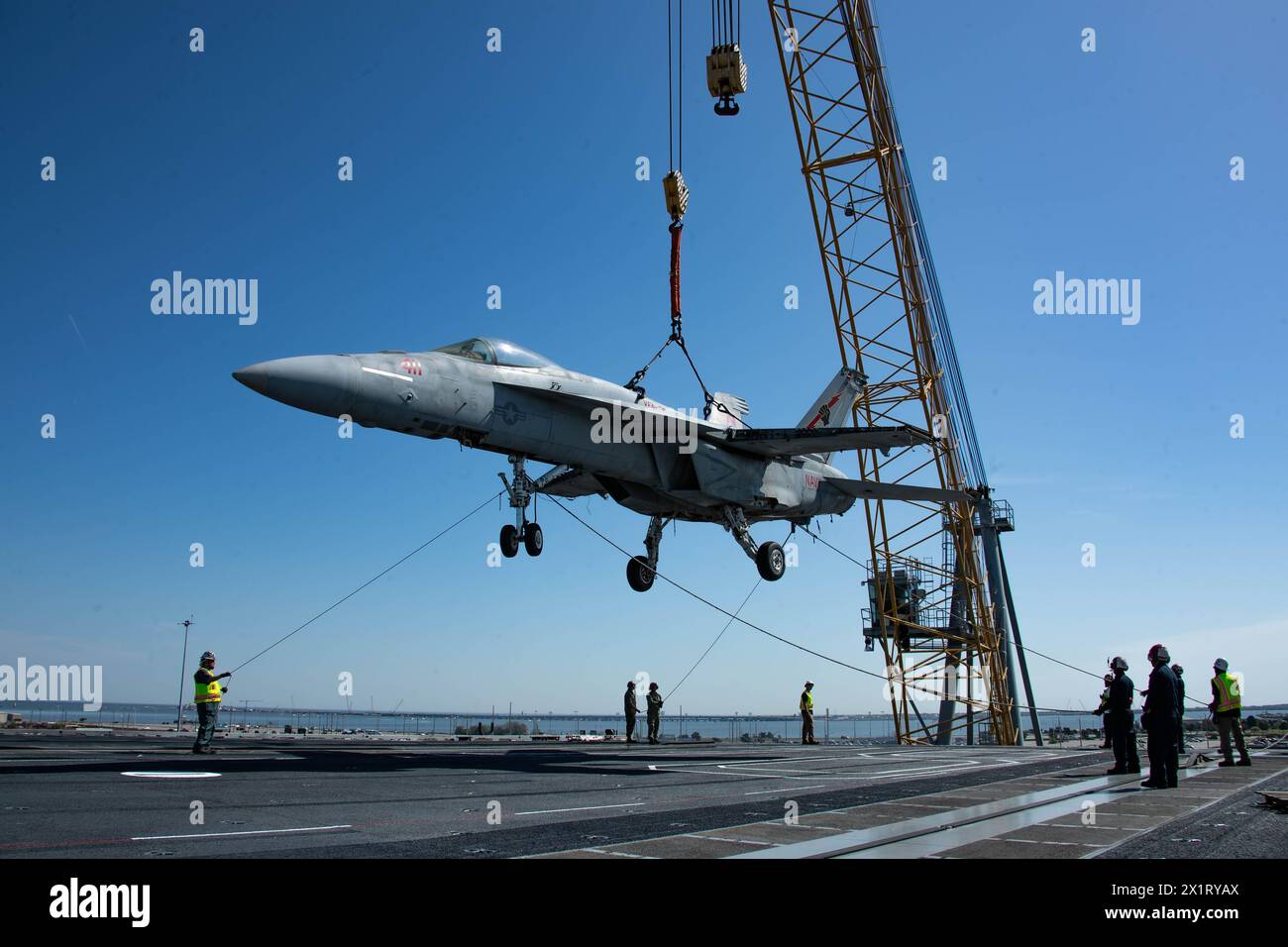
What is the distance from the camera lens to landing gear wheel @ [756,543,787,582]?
26000mm

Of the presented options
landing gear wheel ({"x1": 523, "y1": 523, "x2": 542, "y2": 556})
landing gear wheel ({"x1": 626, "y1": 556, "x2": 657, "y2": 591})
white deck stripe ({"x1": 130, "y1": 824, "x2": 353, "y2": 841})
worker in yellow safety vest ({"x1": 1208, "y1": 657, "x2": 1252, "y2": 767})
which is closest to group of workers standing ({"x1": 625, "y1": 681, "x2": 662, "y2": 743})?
landing gear wheel ({"x1": 626, "y1": 556, "x2": 657, "y2": 591})

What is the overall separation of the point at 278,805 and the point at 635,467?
15006 mm

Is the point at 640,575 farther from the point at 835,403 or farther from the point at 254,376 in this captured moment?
the point at 254,376

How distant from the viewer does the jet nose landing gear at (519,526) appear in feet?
65.4

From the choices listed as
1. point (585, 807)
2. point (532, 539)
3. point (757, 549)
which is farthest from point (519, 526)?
point (585, 807)


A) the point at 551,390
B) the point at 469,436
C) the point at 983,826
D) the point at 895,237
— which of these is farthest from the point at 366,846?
the point at 895,237

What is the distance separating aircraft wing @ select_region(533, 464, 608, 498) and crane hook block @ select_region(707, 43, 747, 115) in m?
14.9

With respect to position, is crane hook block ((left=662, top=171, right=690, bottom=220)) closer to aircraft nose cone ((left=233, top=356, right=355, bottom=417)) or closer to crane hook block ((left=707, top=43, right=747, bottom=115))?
crane hook block ((left=707, top=43, right=747, bottom=115))

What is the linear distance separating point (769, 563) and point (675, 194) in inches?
462

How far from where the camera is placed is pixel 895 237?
44.5 m

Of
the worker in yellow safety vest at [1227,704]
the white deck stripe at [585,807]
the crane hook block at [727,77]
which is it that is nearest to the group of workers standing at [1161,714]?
the worker in yellow safety vest at [1227,704]

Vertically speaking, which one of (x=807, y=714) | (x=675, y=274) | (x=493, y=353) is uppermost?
(x=675, y=274)

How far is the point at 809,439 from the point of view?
2470 centimetres
